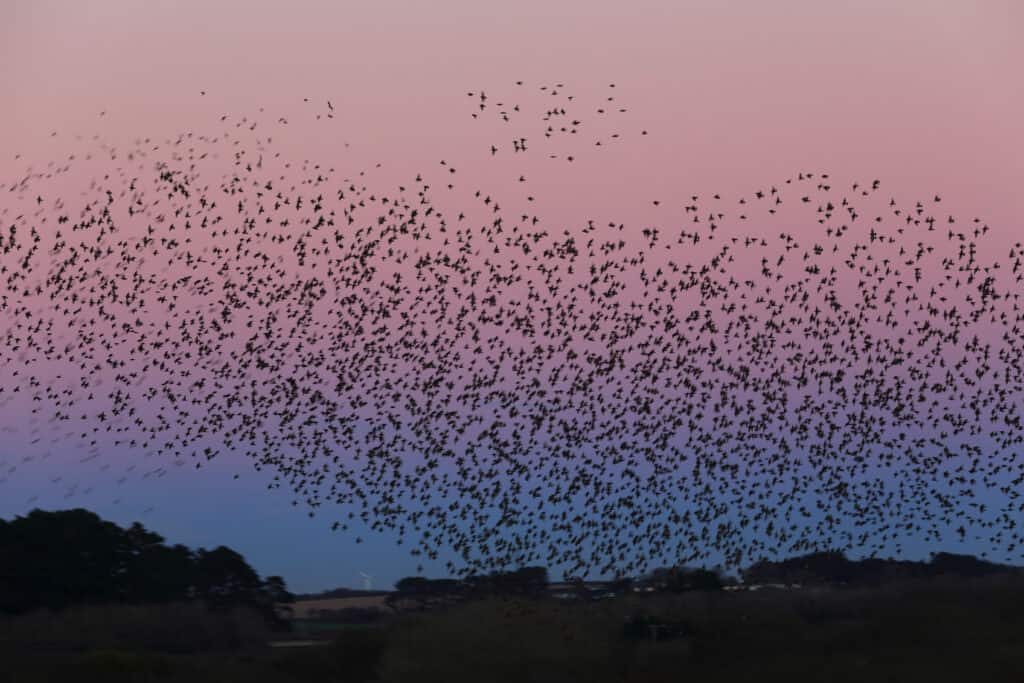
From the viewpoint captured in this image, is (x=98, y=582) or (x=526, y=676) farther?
(x=98, y=582)

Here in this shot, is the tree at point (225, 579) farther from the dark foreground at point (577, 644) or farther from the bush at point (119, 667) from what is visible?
the bush at point (119, 667)

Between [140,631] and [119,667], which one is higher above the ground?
[140,631]

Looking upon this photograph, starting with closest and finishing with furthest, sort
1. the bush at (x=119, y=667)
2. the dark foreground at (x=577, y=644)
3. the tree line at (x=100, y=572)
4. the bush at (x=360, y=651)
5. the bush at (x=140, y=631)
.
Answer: the bush at (x=119, y=667), the dark foreground at (x=577, y=644), the bush at (x=360, y=651), the bush at (x=140, y=631), the tree line at (x=100, y=572)

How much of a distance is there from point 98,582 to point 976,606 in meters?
28.7

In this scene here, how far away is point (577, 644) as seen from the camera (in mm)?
37656

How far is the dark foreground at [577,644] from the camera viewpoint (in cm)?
3472

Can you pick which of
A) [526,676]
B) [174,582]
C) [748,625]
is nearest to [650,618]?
[748,625]

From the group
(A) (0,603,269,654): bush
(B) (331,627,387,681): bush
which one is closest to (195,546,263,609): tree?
(A) (0,603,269,654): bush

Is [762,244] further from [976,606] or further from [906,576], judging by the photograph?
[906,576]

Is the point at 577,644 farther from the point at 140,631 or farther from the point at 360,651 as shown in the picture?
the point at 140,631

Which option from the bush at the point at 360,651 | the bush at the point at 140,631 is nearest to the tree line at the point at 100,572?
the bush at the point at 140,631

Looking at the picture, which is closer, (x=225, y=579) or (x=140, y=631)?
(x=140, y=631)

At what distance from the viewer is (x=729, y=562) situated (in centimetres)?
3819

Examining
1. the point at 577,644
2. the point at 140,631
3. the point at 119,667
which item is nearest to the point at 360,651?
the point at 577,644
